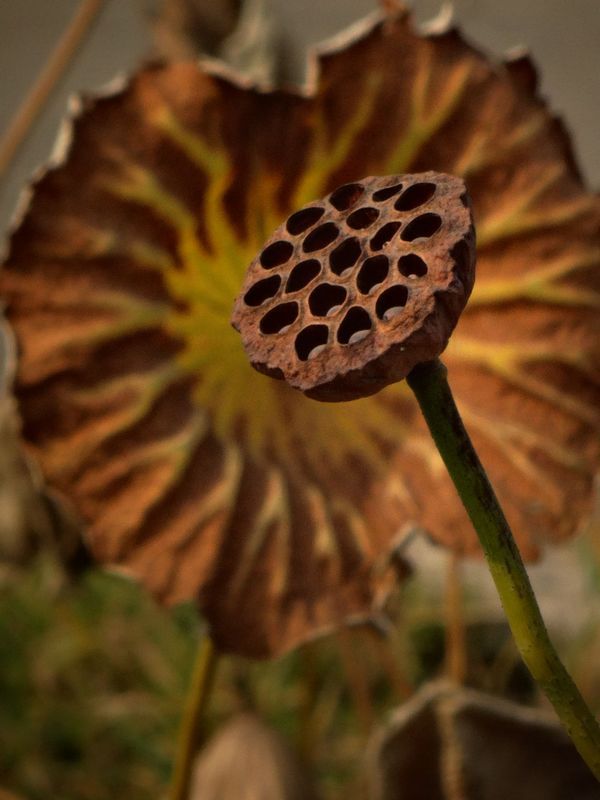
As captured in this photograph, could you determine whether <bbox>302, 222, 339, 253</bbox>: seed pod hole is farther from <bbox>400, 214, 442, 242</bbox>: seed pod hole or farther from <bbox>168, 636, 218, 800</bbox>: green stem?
<bbox>168, 636, 218, 800</bbox>: green stem

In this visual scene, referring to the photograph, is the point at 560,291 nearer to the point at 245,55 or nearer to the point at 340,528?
the point at 340,528

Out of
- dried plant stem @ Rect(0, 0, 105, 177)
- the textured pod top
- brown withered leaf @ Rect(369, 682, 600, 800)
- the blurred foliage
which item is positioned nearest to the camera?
the textured pod top

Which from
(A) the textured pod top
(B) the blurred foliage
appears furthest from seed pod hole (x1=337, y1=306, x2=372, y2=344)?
(B) the blurred foliage

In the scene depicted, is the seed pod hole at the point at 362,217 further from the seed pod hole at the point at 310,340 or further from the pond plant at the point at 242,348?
the pond plant at the point at 242,348

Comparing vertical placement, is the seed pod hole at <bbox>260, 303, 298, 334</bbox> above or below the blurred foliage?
above

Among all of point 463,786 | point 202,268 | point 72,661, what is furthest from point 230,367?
point 72,661

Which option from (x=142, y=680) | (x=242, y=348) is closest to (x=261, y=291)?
(x=242, y=348)

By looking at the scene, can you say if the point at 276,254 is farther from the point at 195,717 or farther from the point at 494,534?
the point at 195,717
